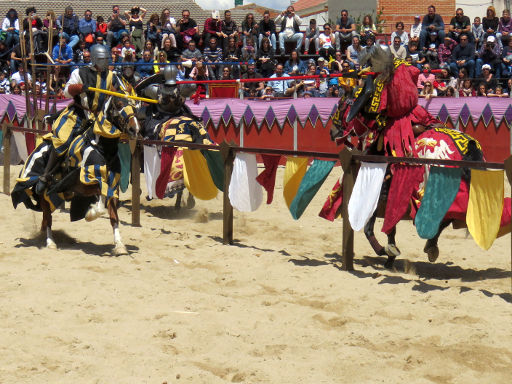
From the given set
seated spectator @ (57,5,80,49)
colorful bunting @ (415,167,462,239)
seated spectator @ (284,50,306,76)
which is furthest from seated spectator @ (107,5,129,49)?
colorful bunting @ (415,167,462,239)

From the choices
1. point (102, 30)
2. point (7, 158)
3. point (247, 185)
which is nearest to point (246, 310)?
point (247, 185)

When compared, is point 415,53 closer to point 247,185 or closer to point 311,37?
point 311,37

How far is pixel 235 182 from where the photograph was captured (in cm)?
870

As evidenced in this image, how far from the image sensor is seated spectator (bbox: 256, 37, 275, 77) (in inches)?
696

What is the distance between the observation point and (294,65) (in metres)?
17.8

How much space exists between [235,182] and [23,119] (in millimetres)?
9033

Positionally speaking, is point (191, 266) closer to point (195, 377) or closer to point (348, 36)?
point (195, 377)

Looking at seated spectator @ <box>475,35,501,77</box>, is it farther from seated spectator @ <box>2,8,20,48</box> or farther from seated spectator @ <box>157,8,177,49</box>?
seated spectator @ <box>2,8,20,48</box>

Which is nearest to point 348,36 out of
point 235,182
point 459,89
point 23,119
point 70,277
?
point 459,89

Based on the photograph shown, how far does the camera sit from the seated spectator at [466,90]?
51.9 feet

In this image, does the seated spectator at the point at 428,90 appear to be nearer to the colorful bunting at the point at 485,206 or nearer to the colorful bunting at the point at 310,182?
the colorful bunting at the point at 310,182

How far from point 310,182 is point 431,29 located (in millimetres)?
11253

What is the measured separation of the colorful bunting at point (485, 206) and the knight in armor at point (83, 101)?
11.5ft

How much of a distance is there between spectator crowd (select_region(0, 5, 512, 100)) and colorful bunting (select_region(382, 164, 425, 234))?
8.88 metres
